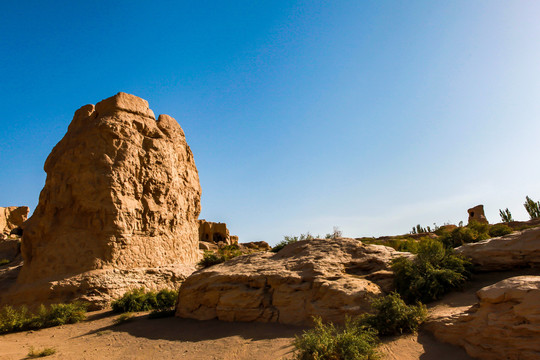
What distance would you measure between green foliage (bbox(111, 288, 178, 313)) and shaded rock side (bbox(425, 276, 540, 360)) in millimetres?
9053

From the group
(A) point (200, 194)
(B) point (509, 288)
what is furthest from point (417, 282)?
(A) point (200, 194)

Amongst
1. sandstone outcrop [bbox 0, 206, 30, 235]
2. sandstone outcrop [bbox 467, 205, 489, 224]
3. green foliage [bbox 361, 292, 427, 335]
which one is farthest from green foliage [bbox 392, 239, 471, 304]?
sandstone outcrop [bbox 0, 206, 30, 235]

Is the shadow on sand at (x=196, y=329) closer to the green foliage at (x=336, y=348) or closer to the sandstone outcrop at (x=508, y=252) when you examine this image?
the green foliage at (x=336, y=348)

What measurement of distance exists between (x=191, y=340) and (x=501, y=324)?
647 centimetres

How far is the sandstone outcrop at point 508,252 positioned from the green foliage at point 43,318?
11590 millimetres

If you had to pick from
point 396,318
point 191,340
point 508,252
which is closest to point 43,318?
point 191,340

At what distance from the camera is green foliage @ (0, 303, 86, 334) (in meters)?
9.69

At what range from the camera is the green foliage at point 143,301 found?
35.0 feet

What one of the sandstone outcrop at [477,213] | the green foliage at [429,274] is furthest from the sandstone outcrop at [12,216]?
the sandstone outcrop at [477,213]

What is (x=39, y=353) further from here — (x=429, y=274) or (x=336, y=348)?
(x=429, y=274)

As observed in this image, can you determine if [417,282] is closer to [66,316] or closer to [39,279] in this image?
[66,316]

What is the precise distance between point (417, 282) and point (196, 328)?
5801 mm

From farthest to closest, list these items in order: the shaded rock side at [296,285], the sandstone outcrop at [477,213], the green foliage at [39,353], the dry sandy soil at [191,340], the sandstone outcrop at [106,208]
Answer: the sandstone outcrop at [477,213], the sandstone outcrop at [106,208], the shaded rock side at [296,285], the green foliage at [39,353], the dry sandy soil at [191,340]

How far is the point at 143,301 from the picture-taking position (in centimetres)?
1107
